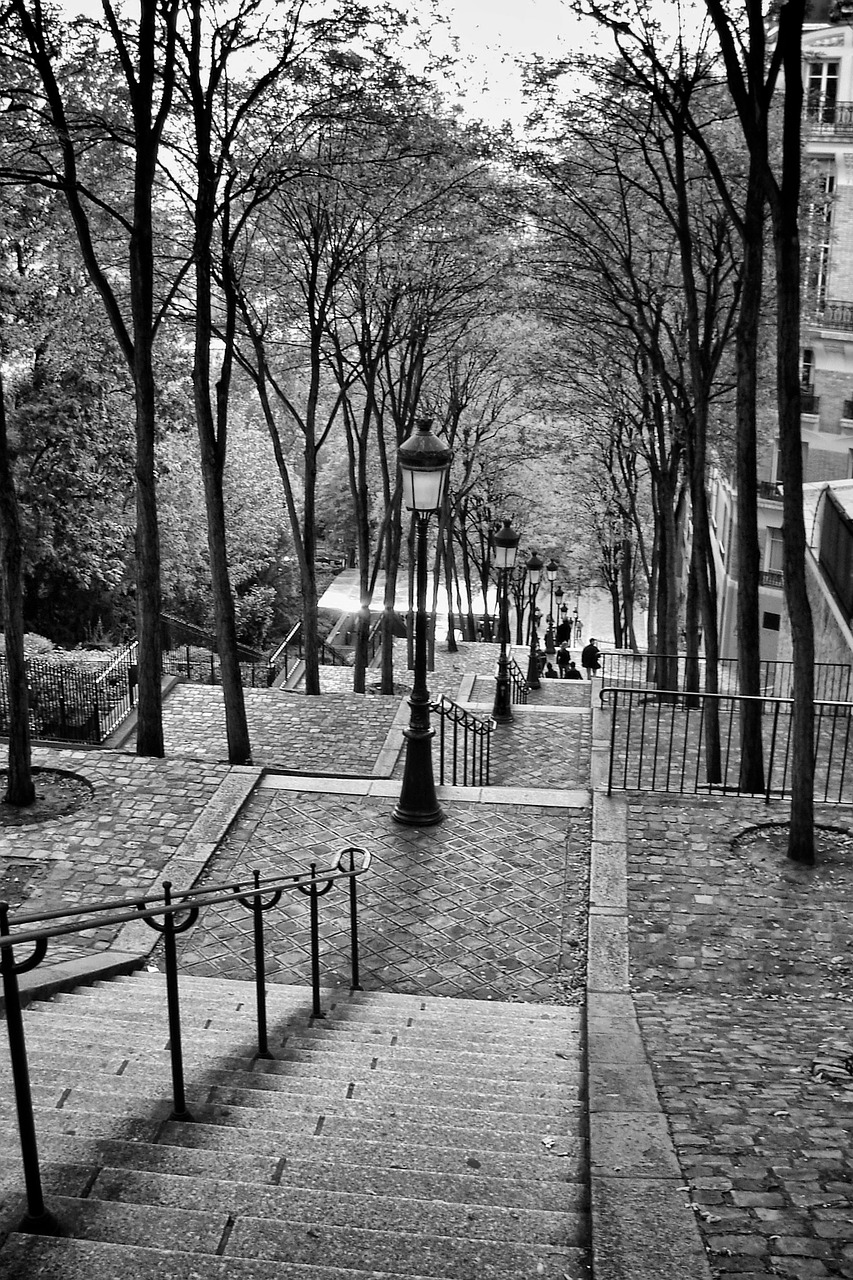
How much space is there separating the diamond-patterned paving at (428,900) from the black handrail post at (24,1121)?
367cm

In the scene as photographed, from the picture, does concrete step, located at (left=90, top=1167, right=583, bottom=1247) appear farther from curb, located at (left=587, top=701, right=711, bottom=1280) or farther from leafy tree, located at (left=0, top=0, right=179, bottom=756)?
leafy tree, located at (left=0, top=0, right=179, bottom=756)

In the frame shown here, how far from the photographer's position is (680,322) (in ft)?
60.2

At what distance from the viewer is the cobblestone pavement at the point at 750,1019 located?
13.4 ft

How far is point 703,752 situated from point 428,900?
851cm

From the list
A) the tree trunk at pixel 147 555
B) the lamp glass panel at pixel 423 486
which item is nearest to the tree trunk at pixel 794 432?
the lamp glass panel at pixel 423 486

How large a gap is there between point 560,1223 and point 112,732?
603 inches

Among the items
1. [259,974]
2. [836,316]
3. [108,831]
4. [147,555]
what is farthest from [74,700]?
[836,316]

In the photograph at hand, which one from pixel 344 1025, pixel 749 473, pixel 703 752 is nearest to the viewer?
pixel 344 1025

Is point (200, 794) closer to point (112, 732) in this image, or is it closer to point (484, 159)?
point (112, 732)

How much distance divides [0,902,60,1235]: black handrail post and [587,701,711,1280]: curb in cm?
180

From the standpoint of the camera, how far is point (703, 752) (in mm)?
16391

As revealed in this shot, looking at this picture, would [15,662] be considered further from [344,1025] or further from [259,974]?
[259,974]

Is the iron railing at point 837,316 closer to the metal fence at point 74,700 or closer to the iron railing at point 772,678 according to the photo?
the iron railing at point 772,678

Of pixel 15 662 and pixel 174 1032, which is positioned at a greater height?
pixel 15 662
